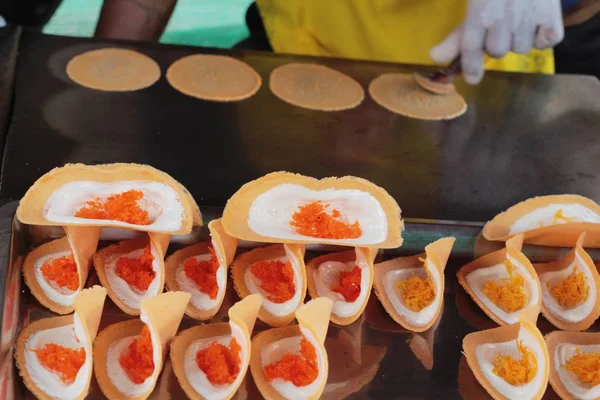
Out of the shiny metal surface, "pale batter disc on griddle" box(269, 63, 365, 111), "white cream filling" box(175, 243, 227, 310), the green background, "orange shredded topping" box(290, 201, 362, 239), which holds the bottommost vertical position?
the green background

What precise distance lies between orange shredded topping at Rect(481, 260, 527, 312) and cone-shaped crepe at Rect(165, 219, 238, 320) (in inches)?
22.9

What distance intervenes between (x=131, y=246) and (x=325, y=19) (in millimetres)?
1463

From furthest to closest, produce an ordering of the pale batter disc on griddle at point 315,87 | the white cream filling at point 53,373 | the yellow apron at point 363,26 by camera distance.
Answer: the yellow apron at point 363,26 → the pale batter disc on griddle at point 315,87 → the white cream filling at point 53,373

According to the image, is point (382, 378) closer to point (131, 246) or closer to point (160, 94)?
point (131, 246)

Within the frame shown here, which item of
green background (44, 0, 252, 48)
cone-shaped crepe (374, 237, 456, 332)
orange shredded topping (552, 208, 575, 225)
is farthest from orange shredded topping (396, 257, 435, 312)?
green background (44, 0, 252, 48)

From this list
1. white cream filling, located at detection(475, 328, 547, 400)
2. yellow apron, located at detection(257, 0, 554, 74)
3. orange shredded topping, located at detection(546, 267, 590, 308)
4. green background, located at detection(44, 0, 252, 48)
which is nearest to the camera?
white cream filling, located at detection(475, 328, 547, 400)

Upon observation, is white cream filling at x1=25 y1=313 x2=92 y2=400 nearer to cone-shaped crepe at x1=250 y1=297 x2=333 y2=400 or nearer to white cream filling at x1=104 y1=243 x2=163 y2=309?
white cream filling at x1=104 y1=243 x2=163 y2=309

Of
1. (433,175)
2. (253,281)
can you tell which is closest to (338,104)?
(433,175)

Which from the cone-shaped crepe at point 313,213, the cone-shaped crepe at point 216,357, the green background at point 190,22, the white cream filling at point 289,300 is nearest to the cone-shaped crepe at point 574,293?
the cone-shaped crepe at point 313,213

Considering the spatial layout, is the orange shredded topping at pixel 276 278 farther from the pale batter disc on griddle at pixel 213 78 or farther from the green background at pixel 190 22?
the green background at pixel 190 22

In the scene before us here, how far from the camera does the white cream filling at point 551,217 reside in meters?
1.59

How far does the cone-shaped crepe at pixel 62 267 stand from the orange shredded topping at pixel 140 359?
161 millimetres

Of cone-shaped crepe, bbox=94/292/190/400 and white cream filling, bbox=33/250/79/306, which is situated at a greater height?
cone-shaped crepe, bbox=94/292/190/400

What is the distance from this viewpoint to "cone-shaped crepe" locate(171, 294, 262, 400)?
120 cm
